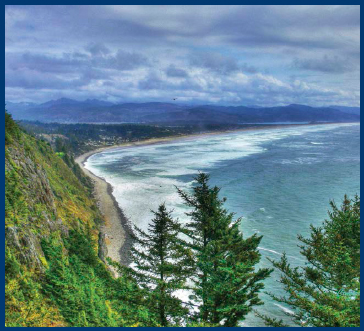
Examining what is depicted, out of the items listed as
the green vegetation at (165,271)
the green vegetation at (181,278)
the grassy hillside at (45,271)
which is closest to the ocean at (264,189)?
the green vegetation at (181,278)

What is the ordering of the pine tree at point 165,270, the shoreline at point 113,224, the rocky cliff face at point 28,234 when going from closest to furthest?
the pine tree at point 165,270 → the rocky cliff face at point 28,234 → the shoreline at point 113,224

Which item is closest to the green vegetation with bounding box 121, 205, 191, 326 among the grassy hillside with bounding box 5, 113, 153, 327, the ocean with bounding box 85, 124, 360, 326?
the grassy hillside with bounding box 5, 113, 153, 327

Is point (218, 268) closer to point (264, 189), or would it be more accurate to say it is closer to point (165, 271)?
point (165, 271)

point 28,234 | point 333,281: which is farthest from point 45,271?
point 333,281

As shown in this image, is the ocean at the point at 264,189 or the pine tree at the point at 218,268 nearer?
the pine tree at the point at 218,268

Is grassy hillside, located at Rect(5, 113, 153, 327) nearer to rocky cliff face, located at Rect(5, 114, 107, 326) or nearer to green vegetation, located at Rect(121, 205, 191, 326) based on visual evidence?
rocky cliff face, located at Rect(5, 114, 107, 326)

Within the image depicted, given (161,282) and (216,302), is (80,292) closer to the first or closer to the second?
(161,282)

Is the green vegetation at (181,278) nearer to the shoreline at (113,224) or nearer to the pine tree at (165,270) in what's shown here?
the pine tree at (165,270)
